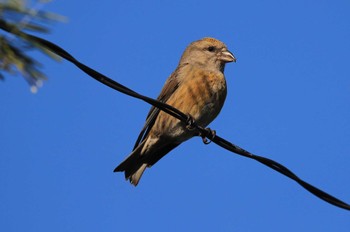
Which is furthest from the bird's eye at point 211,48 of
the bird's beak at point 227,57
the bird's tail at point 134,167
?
the bird's tail at point 134,167

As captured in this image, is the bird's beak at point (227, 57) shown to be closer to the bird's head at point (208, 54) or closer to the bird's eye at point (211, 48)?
the bird's head at point (208, 54)

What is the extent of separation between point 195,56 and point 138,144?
1.33 m

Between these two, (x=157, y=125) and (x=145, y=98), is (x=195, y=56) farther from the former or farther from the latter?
(x=145, y=98)

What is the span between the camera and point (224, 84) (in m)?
6.34

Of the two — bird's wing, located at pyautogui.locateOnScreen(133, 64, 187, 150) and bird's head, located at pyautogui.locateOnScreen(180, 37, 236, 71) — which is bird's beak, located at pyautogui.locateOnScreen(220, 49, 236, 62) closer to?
bird's head, located at pyautogui.locateOnScreen(180, 37, 236, 71)

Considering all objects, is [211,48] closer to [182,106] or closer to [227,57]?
[227,57]

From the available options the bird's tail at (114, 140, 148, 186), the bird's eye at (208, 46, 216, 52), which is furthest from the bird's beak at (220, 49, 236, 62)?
the bird's tail at (114, 140, 148, 186)

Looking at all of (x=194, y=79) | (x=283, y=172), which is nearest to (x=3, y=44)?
(x=283, y=172)

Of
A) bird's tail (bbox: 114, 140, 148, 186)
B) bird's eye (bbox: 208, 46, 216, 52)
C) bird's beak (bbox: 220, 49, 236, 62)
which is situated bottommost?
bird's tail (bbox: 114, 140, 148, 186)

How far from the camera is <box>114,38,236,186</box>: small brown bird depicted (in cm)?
609

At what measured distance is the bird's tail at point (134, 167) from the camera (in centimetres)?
635

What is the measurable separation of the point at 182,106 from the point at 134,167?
0.95m

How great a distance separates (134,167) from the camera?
641 centimetres

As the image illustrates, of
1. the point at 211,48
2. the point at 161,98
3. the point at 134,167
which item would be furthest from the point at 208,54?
the point at 134,167
